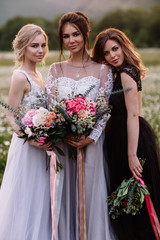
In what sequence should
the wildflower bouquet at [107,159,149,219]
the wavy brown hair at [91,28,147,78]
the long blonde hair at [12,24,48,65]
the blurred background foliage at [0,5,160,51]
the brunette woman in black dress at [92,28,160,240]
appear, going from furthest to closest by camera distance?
the blurred background foliage at [0,5,160,51] → the long blonde hair at [12,24,48,65] → the wavy brown hair at [91,28,147,78] → the brunette woman in black dress at [92,28,160,240] → the wildflower bouquet at [107,159,149,219]

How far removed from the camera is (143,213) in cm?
411

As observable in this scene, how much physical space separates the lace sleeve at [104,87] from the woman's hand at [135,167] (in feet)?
1.65

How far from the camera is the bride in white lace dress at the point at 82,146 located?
4.08m

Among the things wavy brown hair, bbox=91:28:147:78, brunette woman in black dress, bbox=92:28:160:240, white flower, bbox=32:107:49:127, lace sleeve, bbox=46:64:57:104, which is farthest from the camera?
lace sleeve, bbox=46:64:57:104

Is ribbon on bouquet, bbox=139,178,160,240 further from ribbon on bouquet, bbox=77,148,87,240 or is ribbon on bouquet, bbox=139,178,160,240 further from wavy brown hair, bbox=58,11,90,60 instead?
wavy brown hair, bbox=58,11,90,60

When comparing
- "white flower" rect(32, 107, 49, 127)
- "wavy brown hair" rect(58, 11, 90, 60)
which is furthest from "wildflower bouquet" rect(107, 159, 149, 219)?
"wavy brown hair" rect(58, 11, 90, 60)

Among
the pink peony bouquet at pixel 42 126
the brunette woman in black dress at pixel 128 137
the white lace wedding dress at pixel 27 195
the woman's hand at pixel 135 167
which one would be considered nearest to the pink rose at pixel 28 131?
the pink peony bouquet at pixel 42 126

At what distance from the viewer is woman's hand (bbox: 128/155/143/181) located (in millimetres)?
3936

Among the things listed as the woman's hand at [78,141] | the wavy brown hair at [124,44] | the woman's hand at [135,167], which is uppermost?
the wavy brown hair at [124,44]

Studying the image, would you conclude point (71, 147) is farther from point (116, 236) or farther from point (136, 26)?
point (136, 26)

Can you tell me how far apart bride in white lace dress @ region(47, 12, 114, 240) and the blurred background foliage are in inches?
1027

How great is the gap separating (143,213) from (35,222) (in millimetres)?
1387

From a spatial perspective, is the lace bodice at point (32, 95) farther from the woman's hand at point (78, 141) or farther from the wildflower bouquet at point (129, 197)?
the wildflower bouquet at point (129, 197)

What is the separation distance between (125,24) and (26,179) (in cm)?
3140
